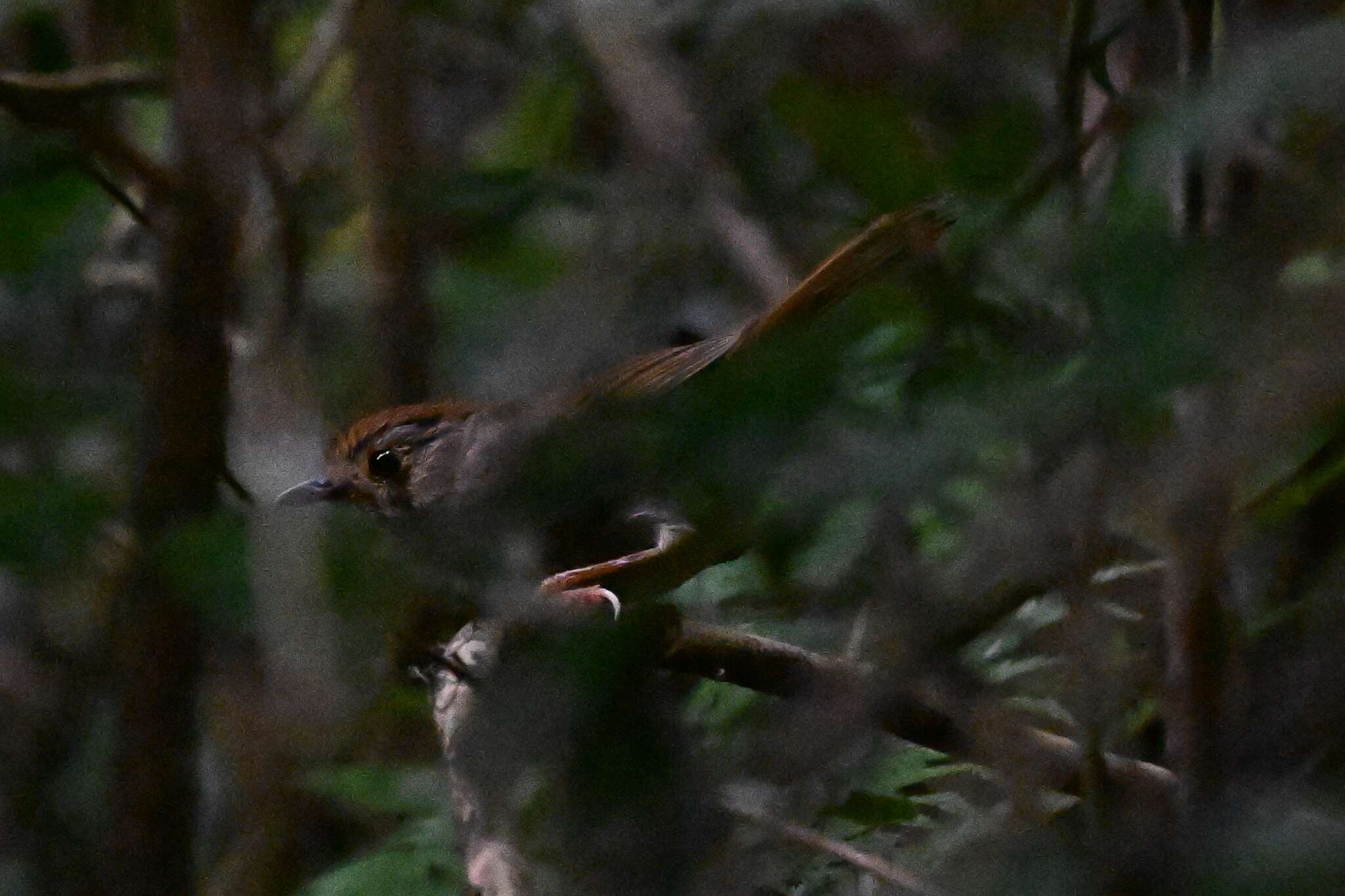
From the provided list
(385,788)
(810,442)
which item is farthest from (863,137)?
(385,788)

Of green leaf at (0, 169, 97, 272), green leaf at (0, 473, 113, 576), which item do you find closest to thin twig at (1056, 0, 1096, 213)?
green leaf at (0, 473, 113, 576)

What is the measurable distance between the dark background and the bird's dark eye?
0.61 ft

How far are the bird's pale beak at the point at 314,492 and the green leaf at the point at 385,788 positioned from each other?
0.68 metres

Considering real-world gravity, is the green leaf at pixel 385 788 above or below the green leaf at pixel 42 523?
above

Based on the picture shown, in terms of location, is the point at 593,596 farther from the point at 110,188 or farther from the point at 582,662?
the point at 110,188

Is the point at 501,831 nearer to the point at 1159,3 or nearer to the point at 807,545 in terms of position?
the point at 807,545

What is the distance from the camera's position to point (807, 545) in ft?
3.67

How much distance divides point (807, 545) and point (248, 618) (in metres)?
0.41

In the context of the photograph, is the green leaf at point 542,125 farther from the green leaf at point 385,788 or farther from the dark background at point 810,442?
the green leaf at point 385,788

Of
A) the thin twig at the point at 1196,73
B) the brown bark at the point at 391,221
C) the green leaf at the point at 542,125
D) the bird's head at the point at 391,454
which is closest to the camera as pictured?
the thin twig at the point at 1196,73

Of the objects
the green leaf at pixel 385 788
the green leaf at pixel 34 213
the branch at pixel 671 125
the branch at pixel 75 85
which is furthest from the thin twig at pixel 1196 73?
the branch at pixel 75 85

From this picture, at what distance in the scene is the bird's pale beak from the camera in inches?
108

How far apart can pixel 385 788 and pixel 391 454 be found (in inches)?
46.4

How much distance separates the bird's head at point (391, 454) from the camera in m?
2.90
